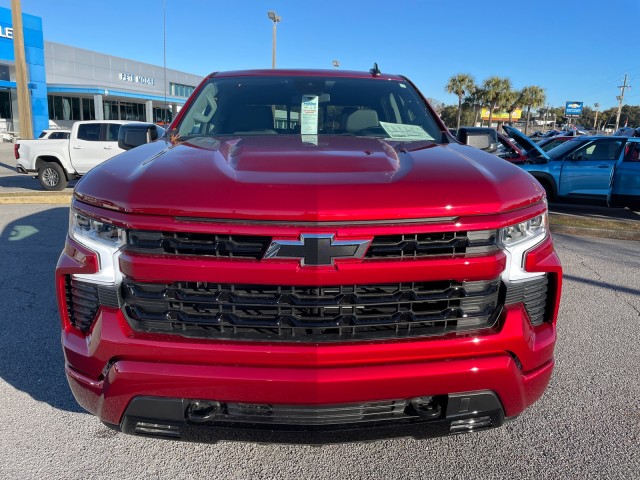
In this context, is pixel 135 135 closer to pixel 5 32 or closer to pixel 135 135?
pixel 135 135

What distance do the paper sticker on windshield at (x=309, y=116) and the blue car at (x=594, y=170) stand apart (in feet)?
23.1

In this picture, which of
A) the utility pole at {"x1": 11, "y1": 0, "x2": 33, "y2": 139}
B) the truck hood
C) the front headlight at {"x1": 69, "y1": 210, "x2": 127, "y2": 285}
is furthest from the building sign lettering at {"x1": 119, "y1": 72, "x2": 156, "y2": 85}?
the front headlight at {"x1": 69, "y1": 210, "x2": 127, "y2": 285}

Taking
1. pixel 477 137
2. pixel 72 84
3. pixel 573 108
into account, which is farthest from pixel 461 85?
pixel 477 137

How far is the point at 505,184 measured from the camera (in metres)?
2.04

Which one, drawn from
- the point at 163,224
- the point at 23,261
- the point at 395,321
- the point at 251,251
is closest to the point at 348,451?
the point at 395,321

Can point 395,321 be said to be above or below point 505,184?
below

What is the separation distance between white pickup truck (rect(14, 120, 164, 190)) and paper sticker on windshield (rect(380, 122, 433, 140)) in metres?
11.1

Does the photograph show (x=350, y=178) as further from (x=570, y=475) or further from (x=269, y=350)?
(x=570, y=475)

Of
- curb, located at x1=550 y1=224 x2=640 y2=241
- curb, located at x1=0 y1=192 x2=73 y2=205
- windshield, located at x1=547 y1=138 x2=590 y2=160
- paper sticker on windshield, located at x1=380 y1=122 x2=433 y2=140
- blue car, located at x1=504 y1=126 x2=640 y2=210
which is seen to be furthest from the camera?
windshield, located at x1=547 y1=138 x2=590 y2=160

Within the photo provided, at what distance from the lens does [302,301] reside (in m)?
1.84

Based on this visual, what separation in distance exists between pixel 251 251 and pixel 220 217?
0.16m

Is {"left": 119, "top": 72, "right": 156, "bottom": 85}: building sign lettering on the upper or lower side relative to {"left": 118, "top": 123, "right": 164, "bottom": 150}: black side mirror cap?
upper

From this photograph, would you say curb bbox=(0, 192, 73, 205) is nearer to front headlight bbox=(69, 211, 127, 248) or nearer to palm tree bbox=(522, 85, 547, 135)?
front headlight bbox=(69, 211, 127, 248)

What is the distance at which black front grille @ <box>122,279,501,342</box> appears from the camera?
6.08 ft
